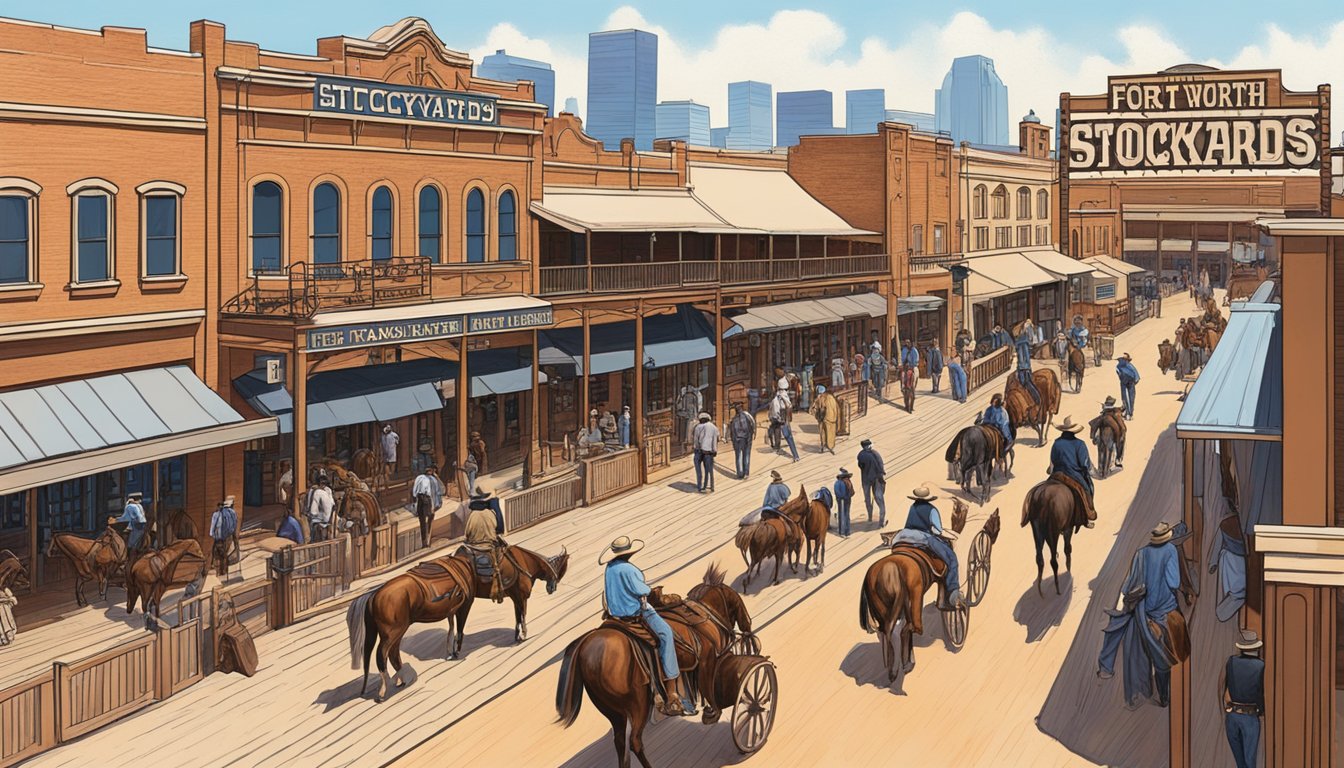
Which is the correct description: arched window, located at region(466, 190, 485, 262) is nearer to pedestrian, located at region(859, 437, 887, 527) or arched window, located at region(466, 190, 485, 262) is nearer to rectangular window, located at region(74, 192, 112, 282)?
rectangular window, located at region(74, 192, 112, 282)

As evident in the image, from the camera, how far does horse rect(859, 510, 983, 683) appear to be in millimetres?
13711

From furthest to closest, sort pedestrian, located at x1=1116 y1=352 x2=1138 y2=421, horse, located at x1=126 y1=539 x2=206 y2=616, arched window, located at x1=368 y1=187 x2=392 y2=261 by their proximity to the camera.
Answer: pedestrian, located at x1=1116 y1=352 x2=1138 y2=421 → arched window, located at x1=368 y1=187 x2=392 y2=261 → horse, located at x1=126 y1=539 x2=206 y2=616

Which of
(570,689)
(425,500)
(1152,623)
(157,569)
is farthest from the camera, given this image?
(425,500)

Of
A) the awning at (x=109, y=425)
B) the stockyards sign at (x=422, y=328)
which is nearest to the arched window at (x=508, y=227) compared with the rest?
the stockyards sign at (x=422, y=328)

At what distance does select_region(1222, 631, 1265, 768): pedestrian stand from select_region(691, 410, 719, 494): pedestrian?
14800 mm

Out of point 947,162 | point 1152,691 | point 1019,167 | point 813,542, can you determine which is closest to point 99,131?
point 813,542

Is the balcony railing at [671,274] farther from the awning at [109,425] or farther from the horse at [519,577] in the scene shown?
the horse at [519,577]

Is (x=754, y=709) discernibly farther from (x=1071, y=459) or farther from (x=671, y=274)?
(x=671, y=274)

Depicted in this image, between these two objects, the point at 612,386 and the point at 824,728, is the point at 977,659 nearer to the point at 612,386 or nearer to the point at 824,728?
the point at 824,728

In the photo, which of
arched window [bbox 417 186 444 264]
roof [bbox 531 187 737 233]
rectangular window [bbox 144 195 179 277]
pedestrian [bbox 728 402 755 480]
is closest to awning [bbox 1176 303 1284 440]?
pedestrian [bbox 728 402 755 480]

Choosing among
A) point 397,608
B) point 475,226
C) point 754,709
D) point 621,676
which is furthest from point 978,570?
point 475,226

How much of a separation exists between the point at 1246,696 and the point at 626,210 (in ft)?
78.3

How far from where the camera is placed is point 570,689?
11.2 m

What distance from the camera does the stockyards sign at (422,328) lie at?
22.2m
